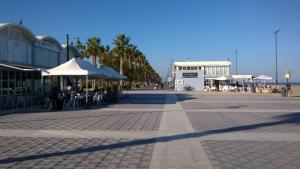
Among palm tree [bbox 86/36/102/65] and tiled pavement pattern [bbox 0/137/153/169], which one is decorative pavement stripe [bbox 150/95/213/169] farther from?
palm tree [bbox 86/36/102/65]

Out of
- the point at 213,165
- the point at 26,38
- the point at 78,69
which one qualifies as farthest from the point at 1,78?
the point at 213,165

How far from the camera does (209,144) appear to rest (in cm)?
1166

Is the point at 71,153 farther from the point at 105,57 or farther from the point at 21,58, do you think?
the point at 105,57

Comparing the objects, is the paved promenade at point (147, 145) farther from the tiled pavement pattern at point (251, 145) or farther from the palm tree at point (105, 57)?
the palm tree at point (105, 57)

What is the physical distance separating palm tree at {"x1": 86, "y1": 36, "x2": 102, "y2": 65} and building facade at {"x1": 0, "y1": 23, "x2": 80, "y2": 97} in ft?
92.2

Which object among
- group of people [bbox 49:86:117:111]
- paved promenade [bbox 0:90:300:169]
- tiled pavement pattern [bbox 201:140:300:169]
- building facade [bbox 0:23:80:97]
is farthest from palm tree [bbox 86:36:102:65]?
tiled pavement pattern [bbox 201:140:300:169]

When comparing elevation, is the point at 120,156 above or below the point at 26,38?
below

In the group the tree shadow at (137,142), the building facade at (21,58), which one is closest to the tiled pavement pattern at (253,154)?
the tree shadow at (137,142)

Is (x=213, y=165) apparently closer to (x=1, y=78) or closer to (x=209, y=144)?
(x=209, y=144)

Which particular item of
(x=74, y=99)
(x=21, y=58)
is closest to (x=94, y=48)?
(x=21, y=58)

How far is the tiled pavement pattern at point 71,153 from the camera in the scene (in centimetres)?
870

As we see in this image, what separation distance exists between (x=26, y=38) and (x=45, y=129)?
1933cm

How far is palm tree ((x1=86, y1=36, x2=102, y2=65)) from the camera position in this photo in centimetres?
6762

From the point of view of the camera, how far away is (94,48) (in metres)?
67.5
